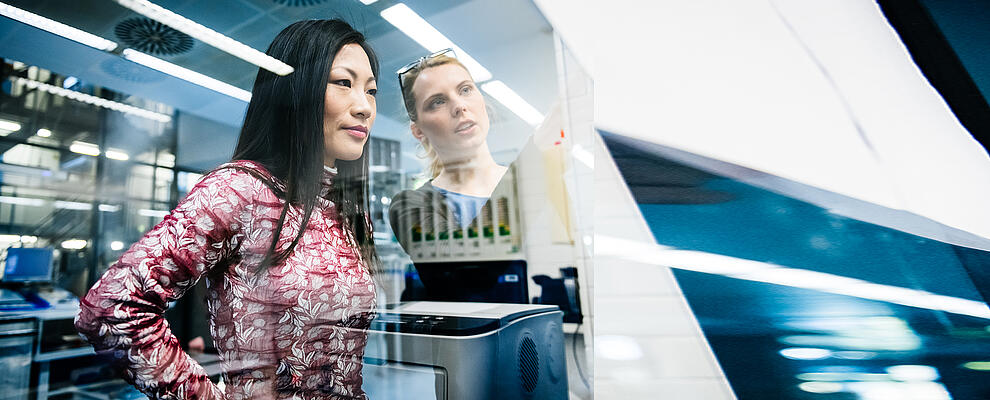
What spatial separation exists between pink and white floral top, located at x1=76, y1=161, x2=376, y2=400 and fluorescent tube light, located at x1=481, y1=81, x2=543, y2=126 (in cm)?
58

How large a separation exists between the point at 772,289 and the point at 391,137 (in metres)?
1.20

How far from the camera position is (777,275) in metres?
1.33

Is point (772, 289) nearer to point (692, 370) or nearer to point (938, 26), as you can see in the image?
point (692, 370)

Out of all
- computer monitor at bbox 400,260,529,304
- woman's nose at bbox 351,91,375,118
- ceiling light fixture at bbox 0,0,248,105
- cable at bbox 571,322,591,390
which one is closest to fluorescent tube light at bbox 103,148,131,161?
ceiling light fixture at bbox 0,0,248,105

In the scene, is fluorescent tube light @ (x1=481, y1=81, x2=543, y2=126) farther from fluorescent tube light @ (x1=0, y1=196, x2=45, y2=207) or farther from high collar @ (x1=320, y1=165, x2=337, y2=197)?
fluorescent tube light @ (x1=0, y1=196, x2=45, y2=207)

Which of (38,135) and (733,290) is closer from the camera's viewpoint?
(38,135)

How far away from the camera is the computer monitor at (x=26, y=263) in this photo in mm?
549

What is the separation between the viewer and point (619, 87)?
1527 mm

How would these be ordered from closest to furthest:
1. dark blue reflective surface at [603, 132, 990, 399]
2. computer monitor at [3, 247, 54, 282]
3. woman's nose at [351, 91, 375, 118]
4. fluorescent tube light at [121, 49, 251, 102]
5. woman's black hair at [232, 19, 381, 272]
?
1. computer monitor at [3, 247, 54, 282]
2. fluorescent tube light at [121, 49, 251, 102]
3. woman's black hair at [232, 19, 381, 272]
4. woman's nose at [351, 91, 375, 118]
5. dark blue reflective surface at [603, 132, 990, 399]

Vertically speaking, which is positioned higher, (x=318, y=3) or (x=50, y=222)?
(x=318, y=3)

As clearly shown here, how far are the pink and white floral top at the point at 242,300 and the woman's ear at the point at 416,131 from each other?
28 centimetres

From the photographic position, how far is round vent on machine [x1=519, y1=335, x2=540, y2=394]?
3.72ft

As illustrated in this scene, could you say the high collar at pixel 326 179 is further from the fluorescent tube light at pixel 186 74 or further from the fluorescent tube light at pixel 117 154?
the fluorescent tube light at pixel 117 154

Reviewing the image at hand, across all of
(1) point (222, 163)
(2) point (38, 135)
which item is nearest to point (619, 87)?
(1) point (222, 163)
